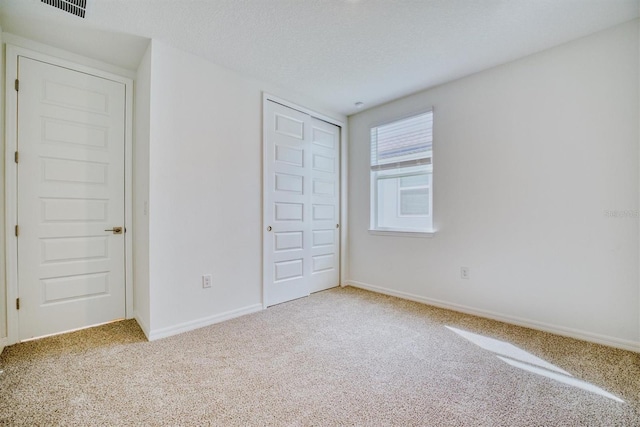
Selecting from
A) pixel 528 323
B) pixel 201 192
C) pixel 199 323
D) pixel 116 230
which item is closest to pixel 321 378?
pixel 199 323

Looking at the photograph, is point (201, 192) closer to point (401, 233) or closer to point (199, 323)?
point (199, 323)

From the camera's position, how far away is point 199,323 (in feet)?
8.52

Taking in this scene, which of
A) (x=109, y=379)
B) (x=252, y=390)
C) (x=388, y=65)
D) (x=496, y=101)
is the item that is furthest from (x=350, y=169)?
(x=109, y=379)

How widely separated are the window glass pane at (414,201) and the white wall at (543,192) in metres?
0.21

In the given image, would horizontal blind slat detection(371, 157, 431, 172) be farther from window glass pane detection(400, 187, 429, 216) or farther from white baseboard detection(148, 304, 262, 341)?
white baseboard detection(148, 304, 262, 341)

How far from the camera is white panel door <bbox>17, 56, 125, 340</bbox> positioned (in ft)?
7.57

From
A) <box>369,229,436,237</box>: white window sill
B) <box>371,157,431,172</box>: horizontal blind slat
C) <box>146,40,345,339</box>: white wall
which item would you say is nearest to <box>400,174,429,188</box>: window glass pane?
<box>371,157,431,172</box>: horizontal blind slat

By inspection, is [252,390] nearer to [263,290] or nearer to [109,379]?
[109,379]

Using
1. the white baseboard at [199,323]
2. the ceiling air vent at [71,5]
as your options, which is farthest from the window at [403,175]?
the ceiling air vent at [71,5]

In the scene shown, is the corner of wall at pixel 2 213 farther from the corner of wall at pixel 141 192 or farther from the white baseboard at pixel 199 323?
the white baseboard at pixel 199 323

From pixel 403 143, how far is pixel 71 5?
3211 mm

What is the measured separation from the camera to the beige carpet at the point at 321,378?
145cm

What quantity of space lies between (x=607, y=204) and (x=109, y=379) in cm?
372

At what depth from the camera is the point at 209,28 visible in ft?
7.24
